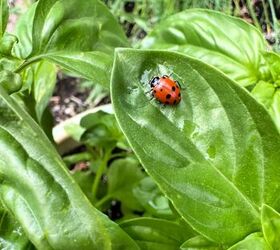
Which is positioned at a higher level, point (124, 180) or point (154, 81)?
point (154, 81)

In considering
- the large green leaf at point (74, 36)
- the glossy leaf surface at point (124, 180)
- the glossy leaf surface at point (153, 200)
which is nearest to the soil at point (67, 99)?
the glossy leaf surface at point (124, 180)

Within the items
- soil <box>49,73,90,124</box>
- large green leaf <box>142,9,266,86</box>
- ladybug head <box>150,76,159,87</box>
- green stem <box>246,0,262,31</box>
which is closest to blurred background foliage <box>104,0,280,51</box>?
green stem <box>246,0,262,31</box>

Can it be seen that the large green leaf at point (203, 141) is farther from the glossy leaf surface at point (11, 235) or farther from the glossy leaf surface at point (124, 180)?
the glossy leaf surface at point (124, 180)

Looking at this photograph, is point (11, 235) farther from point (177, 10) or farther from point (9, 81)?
point (177, 10)

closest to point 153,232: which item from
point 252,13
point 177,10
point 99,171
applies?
point 99,171

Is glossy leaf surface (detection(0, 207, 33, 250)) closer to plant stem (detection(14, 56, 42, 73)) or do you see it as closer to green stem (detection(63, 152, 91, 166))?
plant stem (detection(14, 56, 42, 73))

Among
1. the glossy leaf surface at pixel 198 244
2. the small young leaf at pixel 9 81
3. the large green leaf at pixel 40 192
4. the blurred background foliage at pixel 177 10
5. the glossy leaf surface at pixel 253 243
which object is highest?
the small young leaf at pixel 9 81
